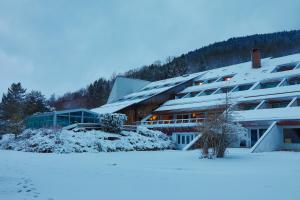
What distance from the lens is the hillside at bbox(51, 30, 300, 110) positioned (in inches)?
2682

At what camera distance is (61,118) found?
29.3 metres

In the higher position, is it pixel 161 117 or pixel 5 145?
pixel 161 117

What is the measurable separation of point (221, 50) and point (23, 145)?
6587 centimetres

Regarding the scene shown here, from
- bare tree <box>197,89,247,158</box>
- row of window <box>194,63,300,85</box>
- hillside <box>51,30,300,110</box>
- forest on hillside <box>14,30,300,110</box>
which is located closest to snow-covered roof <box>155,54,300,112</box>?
row of window <box>194,63,300,85</box>

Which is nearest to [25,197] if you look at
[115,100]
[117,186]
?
[117,186]

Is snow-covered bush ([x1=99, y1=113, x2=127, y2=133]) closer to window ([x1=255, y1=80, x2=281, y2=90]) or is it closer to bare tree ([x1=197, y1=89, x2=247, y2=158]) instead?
bare tree ([x1=197, y1=89, x2=247, y2=158])

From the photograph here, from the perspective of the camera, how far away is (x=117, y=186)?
768cm

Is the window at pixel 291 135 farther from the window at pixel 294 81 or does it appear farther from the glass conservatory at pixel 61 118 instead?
the glass conservatory at pixel 61 118

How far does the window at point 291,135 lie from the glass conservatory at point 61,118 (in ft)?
59.1

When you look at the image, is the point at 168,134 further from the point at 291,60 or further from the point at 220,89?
the point at 291,60

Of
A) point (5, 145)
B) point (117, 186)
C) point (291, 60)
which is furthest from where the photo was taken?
point (291, 60)

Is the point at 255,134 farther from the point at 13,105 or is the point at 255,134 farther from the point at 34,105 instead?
the point at 34,105

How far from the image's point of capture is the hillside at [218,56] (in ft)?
224

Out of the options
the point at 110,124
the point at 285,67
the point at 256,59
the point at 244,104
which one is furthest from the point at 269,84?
the point at 110,124
